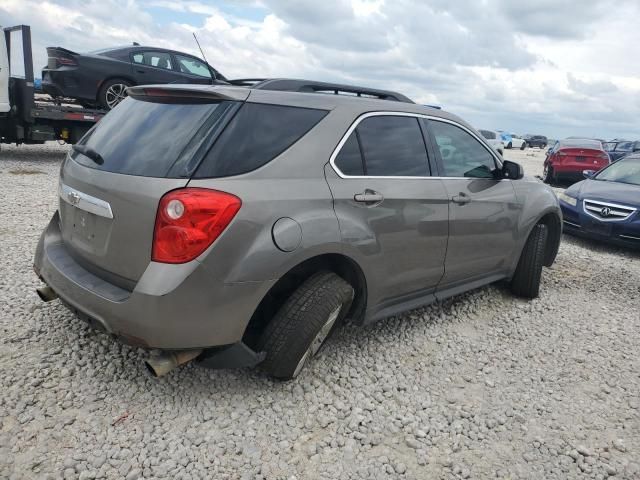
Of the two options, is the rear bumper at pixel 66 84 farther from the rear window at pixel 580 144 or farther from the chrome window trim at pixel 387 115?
the rear window at pixel 580 144

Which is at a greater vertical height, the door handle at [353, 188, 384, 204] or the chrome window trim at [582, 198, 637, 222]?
the door handle at [353, 188, 384, 204]

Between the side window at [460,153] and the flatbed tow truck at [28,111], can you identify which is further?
the flatbed tow truck at [28,111]

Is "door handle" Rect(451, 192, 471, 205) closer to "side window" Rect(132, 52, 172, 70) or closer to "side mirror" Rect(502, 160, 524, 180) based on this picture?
"side mirror" Rect(502, 160, 524, 180)

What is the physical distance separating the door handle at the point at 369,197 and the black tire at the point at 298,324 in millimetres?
478

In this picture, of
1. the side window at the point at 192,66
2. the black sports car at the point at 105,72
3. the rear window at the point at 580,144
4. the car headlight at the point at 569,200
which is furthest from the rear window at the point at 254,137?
the rear window at the point at 580,144

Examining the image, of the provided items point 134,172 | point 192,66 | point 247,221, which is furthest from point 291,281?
point 192,66

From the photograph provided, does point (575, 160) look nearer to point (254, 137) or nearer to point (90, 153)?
point (254, 137)

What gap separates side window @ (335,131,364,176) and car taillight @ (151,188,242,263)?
0.84 meters

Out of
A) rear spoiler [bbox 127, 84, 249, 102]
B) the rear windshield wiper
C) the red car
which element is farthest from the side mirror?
the red car

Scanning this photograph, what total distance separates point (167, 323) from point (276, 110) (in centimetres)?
125

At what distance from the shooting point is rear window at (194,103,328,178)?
2.41m

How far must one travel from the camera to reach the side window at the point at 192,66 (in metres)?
10.9

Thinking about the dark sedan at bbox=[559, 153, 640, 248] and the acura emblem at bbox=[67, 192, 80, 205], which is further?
the dark sedan at bbox=[559, 153, 640, 248]

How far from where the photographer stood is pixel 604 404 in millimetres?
3047
